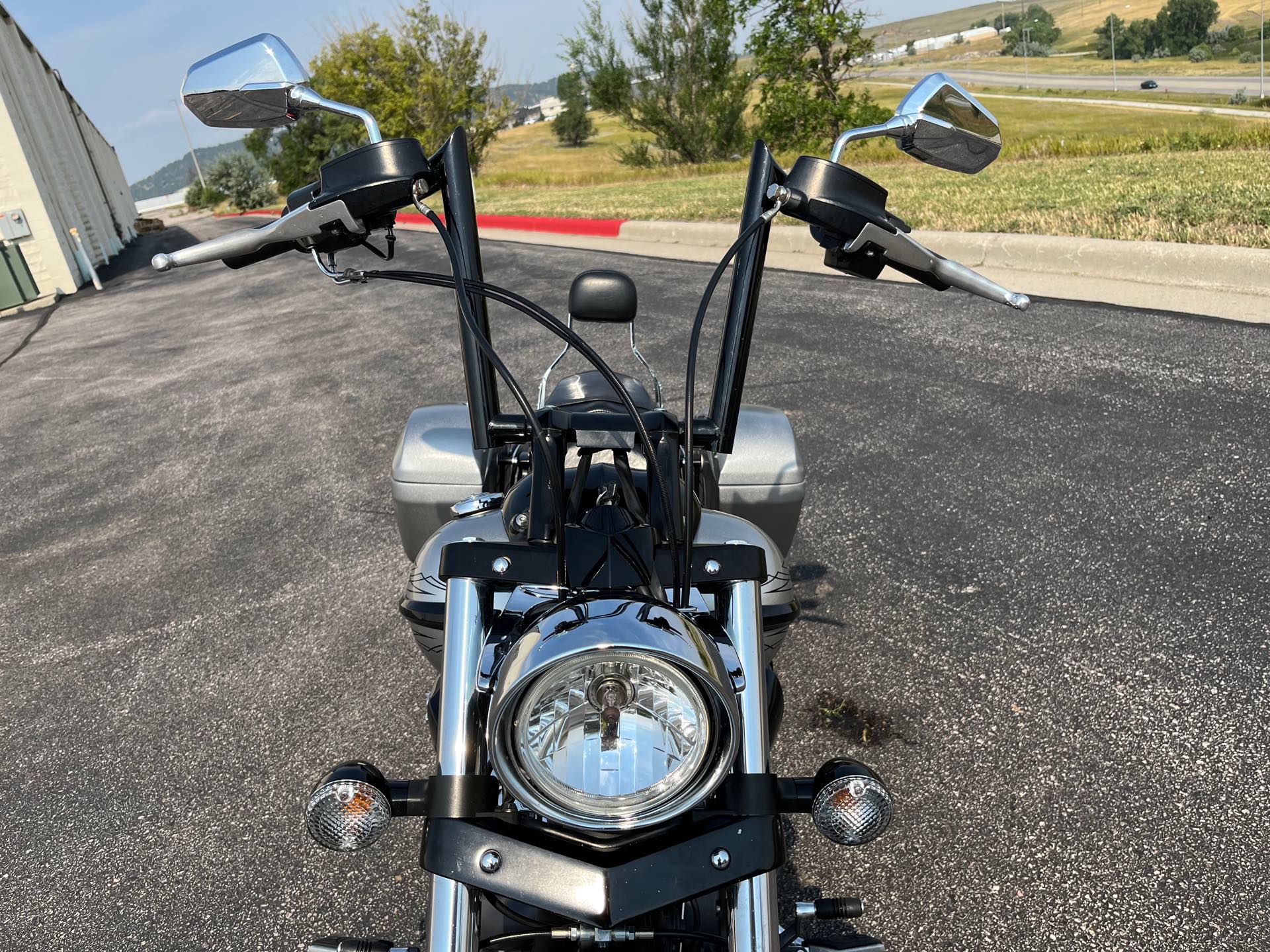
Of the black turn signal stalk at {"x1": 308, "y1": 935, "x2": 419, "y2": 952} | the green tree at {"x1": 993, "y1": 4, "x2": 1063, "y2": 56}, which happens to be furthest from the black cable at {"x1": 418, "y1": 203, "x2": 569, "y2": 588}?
the green tree at {"x1": 993, "y1": 4, "x2": 1063, "y2": 56}

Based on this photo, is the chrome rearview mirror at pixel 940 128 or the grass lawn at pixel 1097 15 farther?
the grass lawn at pixel 1097 15

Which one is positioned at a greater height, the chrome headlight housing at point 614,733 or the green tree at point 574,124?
the chrome headlight housing at point 614,733

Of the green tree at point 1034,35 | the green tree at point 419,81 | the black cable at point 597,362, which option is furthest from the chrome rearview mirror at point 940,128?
the green tree at point 1034,35

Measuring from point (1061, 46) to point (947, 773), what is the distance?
149376mm

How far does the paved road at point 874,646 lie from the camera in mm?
2322

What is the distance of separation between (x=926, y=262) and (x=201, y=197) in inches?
3186

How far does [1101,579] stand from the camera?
3.42 meters

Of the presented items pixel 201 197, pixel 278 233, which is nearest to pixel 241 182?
pixel 201 197

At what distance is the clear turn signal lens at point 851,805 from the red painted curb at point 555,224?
1155cm

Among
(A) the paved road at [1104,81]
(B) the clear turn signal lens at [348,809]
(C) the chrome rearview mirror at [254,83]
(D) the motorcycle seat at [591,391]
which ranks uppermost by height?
(C) the chrome rearview mirror at [254,83]

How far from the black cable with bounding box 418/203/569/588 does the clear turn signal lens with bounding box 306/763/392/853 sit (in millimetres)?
411

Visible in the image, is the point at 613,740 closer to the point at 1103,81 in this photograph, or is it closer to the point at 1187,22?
the point at 1103,81

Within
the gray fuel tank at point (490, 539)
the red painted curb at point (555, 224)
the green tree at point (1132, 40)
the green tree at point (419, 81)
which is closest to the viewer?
the gray fuel tank at point (490, 539)

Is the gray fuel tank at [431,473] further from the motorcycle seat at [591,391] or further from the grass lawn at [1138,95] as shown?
the grass lawn at [1138,95]
